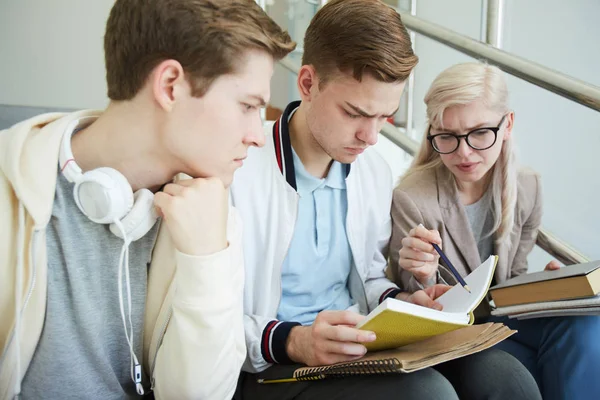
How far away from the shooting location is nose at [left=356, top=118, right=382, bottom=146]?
4.40ft

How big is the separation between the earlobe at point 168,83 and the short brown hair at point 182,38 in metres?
0.01

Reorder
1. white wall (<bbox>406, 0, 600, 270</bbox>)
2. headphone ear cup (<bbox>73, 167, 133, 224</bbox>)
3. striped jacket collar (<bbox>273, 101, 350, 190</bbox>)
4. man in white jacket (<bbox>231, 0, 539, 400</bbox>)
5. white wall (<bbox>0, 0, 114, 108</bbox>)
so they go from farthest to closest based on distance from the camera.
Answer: white wall (<bbox>406, 0, 600, 270</bbox>), white wall (<bbox>0, 0, 114, 108</bbox>), striped jacket collar (<bbox>273, 101, 350, 190</bbox>), man in white jacket (<bbox>231, 0, 539, 400</bbox>), headphone ear cup (<bbox>73, 167, 133, 224</bbox>)

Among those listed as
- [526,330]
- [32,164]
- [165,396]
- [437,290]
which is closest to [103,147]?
[32,164]

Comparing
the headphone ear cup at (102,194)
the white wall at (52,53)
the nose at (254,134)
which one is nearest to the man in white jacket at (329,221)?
the nose at (254,134)

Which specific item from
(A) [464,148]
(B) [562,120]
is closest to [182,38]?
(A) [464,148]

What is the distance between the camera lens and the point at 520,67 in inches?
64.7

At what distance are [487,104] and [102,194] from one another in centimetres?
106

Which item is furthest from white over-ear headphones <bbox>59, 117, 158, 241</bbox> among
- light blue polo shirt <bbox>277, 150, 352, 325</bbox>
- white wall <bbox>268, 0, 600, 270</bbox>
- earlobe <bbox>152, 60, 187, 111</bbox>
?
white wall <bbox>268, 0, 600, 270</bbox>

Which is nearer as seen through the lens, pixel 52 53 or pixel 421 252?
pixel 421 252

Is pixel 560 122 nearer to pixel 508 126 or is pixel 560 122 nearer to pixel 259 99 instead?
pixel 508 126

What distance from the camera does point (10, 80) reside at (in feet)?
8.48

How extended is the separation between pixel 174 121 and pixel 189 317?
33cm

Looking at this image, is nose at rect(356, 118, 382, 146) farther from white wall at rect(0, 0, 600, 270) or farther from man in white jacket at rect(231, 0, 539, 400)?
white wall at rect(0, 0, 600, 270)

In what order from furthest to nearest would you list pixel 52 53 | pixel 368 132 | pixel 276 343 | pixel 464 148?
pixel 52 53 < pixel 464 148 < pixel 368 132 < pixel 276 343
